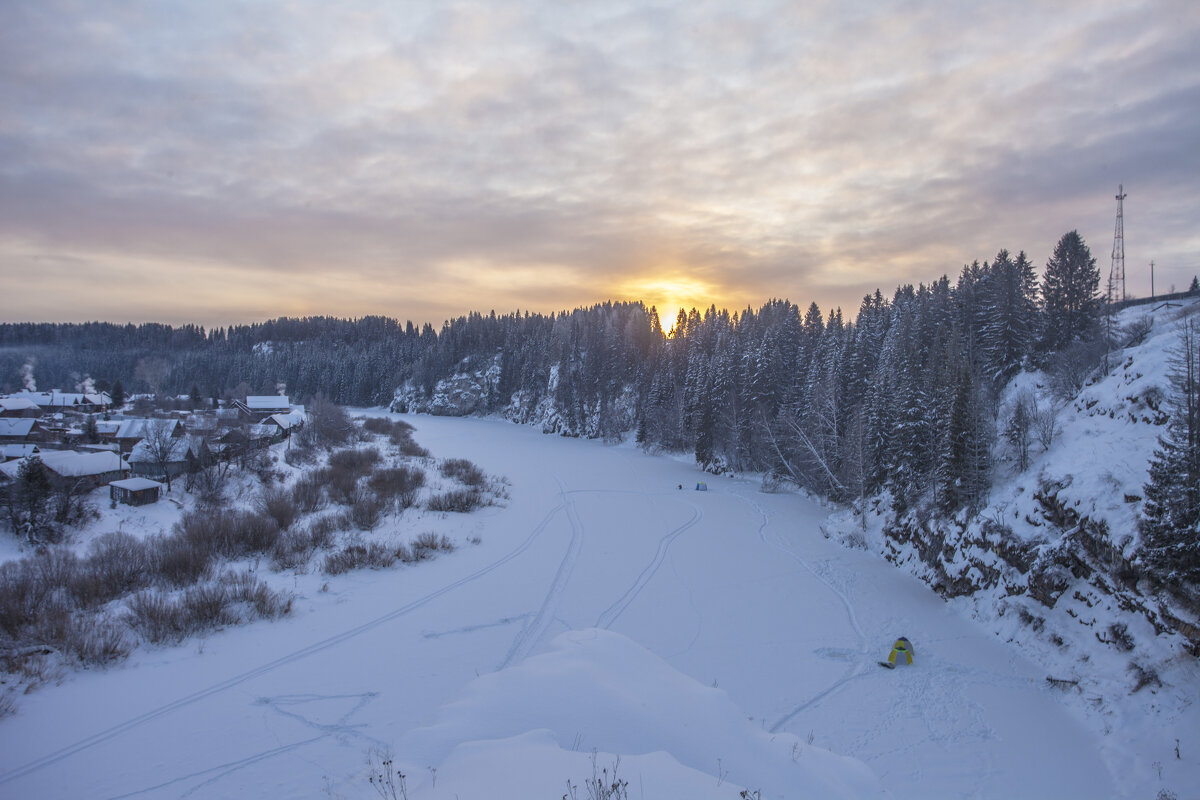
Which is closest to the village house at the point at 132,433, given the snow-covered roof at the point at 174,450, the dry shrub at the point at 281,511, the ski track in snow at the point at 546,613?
the snow-covered roof at the point at 174,450

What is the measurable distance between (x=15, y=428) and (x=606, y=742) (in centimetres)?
6365

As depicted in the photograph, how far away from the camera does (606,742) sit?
698cm

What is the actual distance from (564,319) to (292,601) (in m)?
111

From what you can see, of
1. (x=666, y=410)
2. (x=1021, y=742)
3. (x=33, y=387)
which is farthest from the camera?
(x=33, y=387)

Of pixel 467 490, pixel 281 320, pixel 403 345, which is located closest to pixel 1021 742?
pixel 467 490

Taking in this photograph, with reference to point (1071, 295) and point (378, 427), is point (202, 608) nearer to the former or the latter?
point (1071, 295)

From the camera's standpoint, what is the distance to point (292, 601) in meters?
14.6

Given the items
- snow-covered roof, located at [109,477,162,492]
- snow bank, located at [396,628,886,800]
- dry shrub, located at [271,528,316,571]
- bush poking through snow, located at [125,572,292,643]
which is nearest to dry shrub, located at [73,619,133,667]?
bush poking through snow, located at [125,572,292,643]

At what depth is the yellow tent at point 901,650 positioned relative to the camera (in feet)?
44.5

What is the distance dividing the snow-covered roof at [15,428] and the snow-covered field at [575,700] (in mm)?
49198

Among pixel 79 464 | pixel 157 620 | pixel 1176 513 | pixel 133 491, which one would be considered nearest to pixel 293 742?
pixel 157 620

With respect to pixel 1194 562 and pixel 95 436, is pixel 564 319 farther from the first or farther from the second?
pixel 1194 562

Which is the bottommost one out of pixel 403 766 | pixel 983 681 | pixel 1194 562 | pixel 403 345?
pixel 983 681

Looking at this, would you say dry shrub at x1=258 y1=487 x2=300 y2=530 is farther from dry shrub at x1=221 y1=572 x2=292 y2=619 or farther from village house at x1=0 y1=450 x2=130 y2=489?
village house at x1=0 y1=450 x2=130 y2=489
